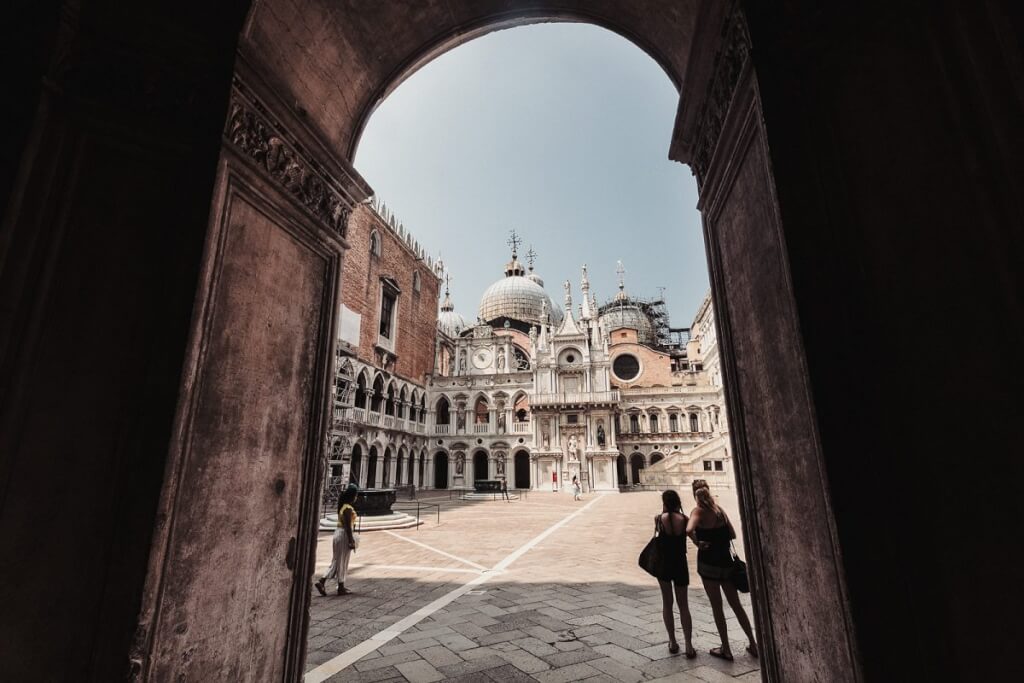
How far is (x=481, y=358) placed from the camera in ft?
133

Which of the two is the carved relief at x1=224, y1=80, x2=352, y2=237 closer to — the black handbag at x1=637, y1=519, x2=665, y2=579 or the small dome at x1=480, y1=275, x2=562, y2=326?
the black handbag at x1=637, y1=519, x2=665, y2=579

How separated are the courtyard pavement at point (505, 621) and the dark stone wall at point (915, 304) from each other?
2553mm

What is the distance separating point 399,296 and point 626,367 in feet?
69.6

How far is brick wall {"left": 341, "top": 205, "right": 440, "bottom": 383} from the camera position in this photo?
24984 mm

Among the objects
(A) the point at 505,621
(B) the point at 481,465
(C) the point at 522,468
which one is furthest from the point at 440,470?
(A) the point at 505,621

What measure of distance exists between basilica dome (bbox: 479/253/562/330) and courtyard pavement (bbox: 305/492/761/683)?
4012cm

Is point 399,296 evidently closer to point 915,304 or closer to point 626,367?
point 626,367

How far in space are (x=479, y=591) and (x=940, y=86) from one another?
6424mm

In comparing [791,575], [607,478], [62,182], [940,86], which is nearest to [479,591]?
[791,575]

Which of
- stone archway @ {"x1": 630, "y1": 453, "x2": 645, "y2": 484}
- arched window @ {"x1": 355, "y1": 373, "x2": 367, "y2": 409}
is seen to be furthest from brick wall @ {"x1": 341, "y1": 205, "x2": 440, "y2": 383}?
stone archway @ {"x1": 630, "y1": 453, "x2": 645, "y2": 484}

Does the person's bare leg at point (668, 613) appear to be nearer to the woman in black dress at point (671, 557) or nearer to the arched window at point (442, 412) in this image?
the woman in black dress at point (671, 557)

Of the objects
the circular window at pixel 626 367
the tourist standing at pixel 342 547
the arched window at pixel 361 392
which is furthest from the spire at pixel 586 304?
the tourist standing at pixel 342 547

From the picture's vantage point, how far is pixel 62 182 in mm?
2170

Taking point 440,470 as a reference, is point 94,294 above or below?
above
